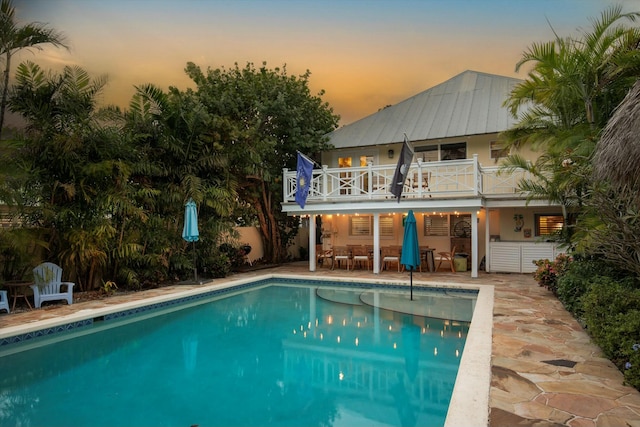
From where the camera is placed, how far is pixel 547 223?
14.7 meters

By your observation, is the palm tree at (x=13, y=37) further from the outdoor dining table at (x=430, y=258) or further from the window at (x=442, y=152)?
the outdoor dining table at (x=430, y=258)

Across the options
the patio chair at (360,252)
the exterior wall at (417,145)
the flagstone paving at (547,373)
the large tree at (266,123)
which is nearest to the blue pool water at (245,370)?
the flagstone paving at (547,373)

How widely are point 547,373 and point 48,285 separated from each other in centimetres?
1001

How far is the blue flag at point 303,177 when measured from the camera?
13.7 meters

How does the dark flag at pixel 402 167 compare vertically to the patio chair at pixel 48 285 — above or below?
above

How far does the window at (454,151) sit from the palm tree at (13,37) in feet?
44.3

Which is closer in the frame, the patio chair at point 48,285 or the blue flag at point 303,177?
the patio chair at point 48,285

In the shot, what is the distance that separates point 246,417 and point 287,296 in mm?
7273

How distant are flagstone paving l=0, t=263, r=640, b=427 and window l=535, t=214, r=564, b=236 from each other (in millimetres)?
6904

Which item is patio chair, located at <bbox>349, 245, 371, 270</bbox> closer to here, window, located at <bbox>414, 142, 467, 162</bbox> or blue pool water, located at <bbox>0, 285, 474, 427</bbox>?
window, located at <bbox>414, 142, 467, 162</bbox>

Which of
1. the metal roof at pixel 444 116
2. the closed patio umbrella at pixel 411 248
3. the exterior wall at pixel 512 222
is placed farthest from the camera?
the metal roof at pixel 444 116

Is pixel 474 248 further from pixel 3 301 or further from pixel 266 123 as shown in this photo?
pixel 3 301

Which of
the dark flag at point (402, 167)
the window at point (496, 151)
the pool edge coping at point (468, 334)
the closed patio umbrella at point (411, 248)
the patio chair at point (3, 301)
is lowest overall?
the pool edge coping at point (468, 334)

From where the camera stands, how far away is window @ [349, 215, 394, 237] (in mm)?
17266
